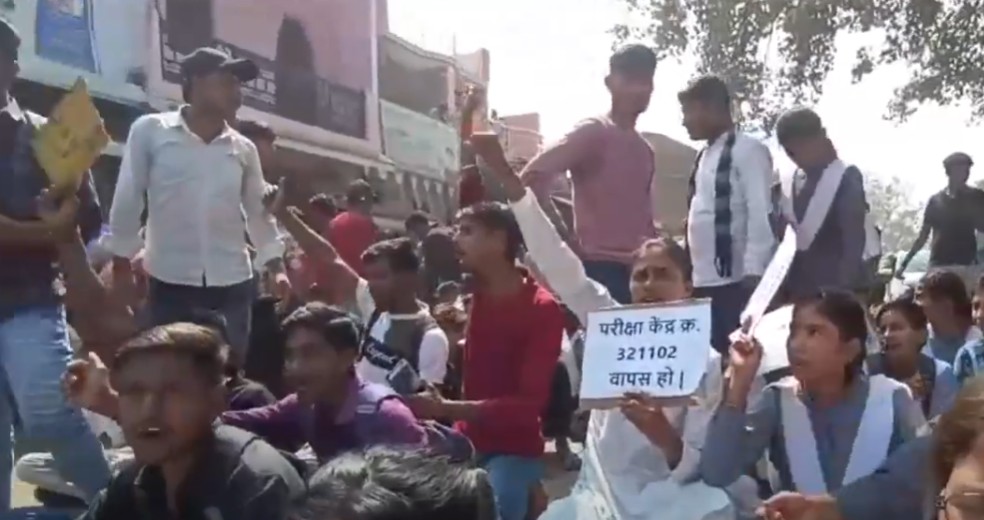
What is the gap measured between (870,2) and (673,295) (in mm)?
10183

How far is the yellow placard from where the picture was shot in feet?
12.3

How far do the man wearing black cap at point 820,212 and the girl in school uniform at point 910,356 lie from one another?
14.1 inches

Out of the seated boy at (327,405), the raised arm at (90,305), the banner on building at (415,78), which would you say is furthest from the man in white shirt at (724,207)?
the banner on building at (415,78)

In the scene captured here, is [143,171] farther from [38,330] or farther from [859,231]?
[859,231]

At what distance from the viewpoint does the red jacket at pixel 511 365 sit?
13.8ft

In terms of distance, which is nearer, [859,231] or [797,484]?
[797,484]

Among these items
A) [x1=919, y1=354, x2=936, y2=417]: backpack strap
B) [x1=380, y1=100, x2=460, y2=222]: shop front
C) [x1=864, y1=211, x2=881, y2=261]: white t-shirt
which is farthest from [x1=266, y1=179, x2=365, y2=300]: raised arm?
[x1=380, y1=100, x2=460, y2=222]: shop front

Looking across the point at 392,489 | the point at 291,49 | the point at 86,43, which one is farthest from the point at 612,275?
the point at 291,49

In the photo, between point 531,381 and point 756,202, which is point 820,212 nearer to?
point 756,202

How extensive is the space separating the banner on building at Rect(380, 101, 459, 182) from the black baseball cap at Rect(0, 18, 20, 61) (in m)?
21.1

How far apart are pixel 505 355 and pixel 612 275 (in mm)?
903

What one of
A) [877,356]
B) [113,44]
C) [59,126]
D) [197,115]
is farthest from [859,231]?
[113,44]

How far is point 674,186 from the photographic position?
16797 mm

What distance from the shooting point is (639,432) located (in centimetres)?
394
